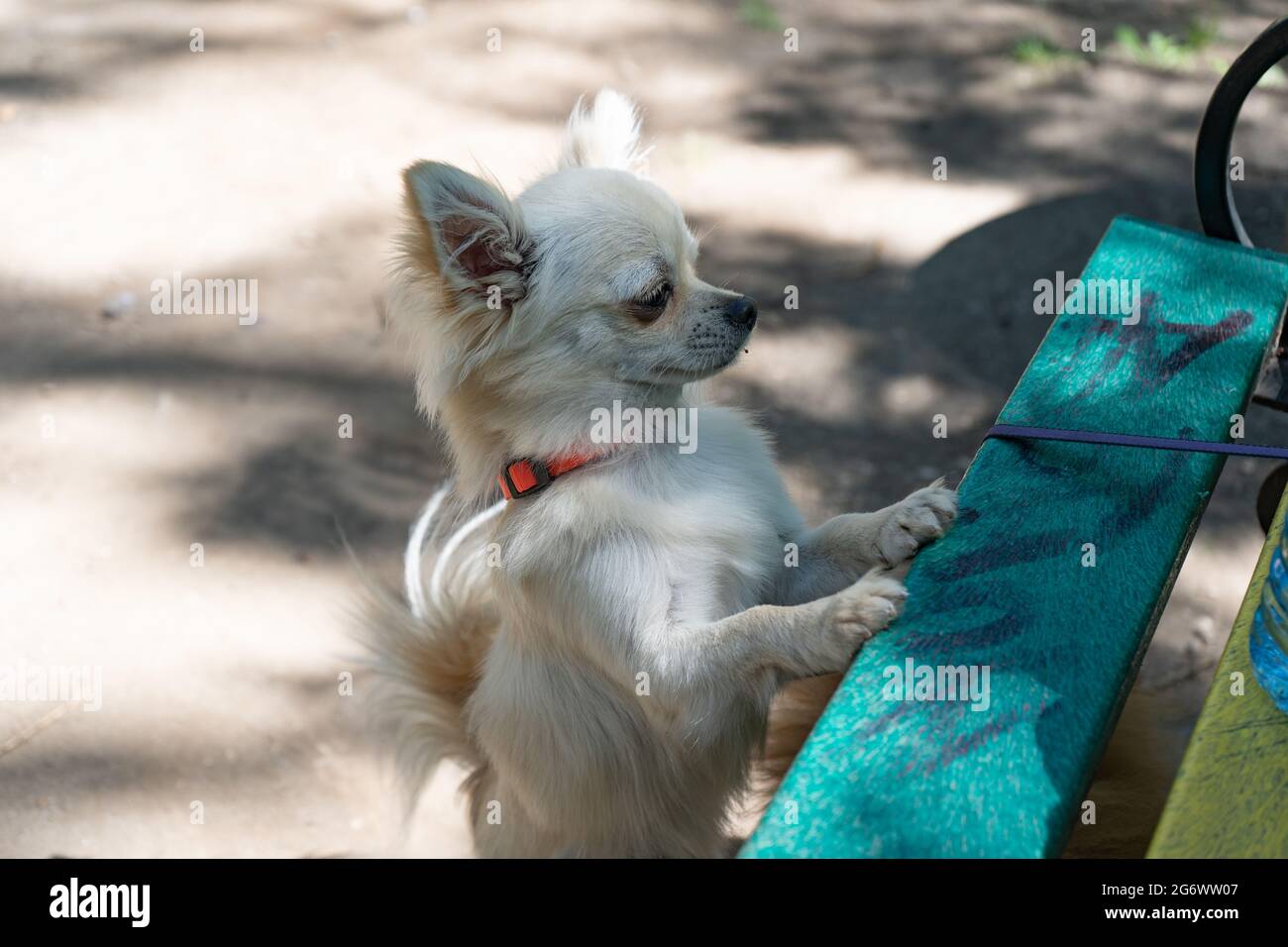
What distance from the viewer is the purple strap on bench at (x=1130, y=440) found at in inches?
66.4

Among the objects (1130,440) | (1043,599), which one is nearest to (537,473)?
(1043,599)

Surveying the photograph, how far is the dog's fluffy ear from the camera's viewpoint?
7.77ft

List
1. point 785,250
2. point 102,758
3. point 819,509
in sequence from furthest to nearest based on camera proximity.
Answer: point 785,250 → point 819,509 → point 102,758

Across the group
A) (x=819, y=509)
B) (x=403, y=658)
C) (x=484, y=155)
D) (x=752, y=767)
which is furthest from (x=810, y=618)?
(x=484, y=155)

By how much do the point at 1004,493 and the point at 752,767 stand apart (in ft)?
2.62

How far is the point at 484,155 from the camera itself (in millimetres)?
4973

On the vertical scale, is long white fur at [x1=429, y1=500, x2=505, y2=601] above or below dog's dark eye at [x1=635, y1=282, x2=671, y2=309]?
below

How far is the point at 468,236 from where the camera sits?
2043 mm

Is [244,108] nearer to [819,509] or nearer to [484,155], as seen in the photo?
[484,155]

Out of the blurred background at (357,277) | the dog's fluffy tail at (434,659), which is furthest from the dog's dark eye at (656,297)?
the blurred background at (357,277)

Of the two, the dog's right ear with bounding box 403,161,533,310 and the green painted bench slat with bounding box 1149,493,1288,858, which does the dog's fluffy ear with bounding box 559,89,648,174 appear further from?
the green painted bench slat with bounding box 1149,493,1288,858

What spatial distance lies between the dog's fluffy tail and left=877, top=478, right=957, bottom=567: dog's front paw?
1.00 meters

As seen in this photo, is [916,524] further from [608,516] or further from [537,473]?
[537,473]

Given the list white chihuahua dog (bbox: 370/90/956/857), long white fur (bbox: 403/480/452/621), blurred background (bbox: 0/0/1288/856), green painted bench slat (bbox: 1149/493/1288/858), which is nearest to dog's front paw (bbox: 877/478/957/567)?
white chihuahua dog (bbox: 370/90/956/857)
